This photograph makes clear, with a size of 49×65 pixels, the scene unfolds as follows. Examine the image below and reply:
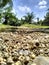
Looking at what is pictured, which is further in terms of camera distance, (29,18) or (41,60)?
(29,18)

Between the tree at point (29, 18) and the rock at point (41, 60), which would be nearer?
the rock at point (41, 60)

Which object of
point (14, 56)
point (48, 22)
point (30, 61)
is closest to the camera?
point (30, 61)

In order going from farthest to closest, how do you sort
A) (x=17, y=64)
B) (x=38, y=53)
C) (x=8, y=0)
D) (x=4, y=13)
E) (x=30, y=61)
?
1. (x=4, y=13)
2. (x=8, y=0)
3. (x=38, y=53)
4. (x=30, y=61)
5. (x=17, y=64)

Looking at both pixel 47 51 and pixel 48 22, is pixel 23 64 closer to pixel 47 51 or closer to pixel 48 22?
pixel 47 51

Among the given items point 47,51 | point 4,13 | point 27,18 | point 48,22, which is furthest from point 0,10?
point 27,18

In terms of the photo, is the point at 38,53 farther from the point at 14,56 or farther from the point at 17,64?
the point at 17,64

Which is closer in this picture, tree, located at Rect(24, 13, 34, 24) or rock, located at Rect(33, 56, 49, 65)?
rock, located at Rect(33, 56, 49, 65)

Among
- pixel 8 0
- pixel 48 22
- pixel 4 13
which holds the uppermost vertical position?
pixel 8 0

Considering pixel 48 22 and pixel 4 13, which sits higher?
pixel 4 13

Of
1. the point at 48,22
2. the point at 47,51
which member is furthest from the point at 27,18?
the point at 47,51

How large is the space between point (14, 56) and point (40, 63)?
776 millimetres

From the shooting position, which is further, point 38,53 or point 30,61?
point 38,53

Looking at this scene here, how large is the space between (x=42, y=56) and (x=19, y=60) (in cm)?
73

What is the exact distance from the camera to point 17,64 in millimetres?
3621
